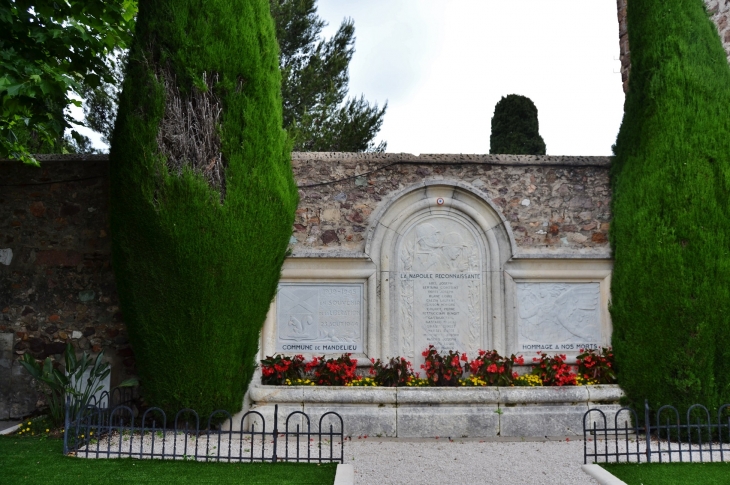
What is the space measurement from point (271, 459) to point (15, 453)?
2096 millimetres

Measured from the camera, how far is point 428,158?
269 inches

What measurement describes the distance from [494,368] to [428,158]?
2.40 metres

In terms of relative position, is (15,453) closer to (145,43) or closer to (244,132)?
(244,132)

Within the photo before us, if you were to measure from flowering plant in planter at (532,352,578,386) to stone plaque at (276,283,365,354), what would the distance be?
6.25 ft

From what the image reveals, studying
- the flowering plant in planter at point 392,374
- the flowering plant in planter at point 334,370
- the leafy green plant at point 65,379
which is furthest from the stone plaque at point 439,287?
the leafy green plant at point 65,379

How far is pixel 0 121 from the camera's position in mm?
6078

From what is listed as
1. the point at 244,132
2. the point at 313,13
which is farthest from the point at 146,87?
the point at 313,13

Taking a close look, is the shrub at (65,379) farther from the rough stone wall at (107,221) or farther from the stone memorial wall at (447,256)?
the stone memorial wall at (447,256)

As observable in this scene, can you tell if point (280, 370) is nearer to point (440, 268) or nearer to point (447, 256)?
point (440, 268)

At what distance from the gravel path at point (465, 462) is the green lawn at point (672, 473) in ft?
0.88

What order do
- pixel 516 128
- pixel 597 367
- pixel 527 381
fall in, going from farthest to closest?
pixel 516 128 < pixel 597 367 < pixel 527 381

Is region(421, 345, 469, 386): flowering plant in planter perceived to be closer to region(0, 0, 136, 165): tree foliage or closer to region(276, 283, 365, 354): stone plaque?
region(276, 283, 365, 354): stone plaque

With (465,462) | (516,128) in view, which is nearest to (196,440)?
(465,462)

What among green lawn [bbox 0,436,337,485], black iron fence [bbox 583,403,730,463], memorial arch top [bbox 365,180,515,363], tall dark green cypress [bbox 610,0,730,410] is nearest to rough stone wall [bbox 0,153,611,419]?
memorial arch top [bbox 365,180,515,363]
